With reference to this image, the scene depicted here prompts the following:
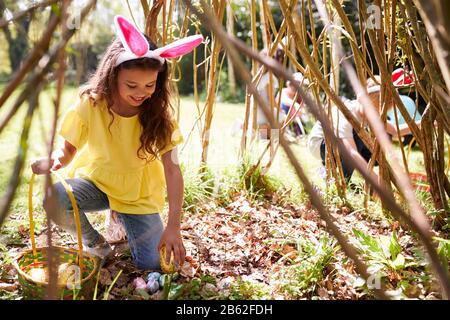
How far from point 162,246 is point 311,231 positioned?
76 centimetres

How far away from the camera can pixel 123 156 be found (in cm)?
195

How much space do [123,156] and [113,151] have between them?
4cm

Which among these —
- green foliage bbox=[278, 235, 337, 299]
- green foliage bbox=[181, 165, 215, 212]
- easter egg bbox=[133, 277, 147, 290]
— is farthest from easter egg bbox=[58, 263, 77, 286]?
green foliage bbox=[181, 165, 215, 212]

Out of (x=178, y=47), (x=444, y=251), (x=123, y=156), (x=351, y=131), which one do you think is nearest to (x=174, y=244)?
(x=123, y=156)

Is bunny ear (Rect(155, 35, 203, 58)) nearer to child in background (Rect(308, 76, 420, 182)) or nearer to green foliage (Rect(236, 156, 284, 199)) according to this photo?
child in background (Rect(308, 76, 420, 182))

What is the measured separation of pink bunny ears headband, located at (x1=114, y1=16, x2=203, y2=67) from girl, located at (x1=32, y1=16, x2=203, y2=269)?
0.16 ft

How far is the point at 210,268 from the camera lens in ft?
6.21

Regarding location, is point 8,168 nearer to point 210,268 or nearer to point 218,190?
point 218,190

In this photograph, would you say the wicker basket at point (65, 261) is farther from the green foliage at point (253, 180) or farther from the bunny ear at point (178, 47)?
the green foliage at point (253, 180)

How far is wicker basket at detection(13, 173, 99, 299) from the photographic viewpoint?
148 cm

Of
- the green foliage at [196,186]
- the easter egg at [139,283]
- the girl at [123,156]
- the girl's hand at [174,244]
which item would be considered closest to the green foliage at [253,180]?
the green foliage at [196,186]

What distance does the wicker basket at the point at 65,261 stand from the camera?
1.48 m

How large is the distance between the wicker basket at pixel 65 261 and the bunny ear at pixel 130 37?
1.59 ft
